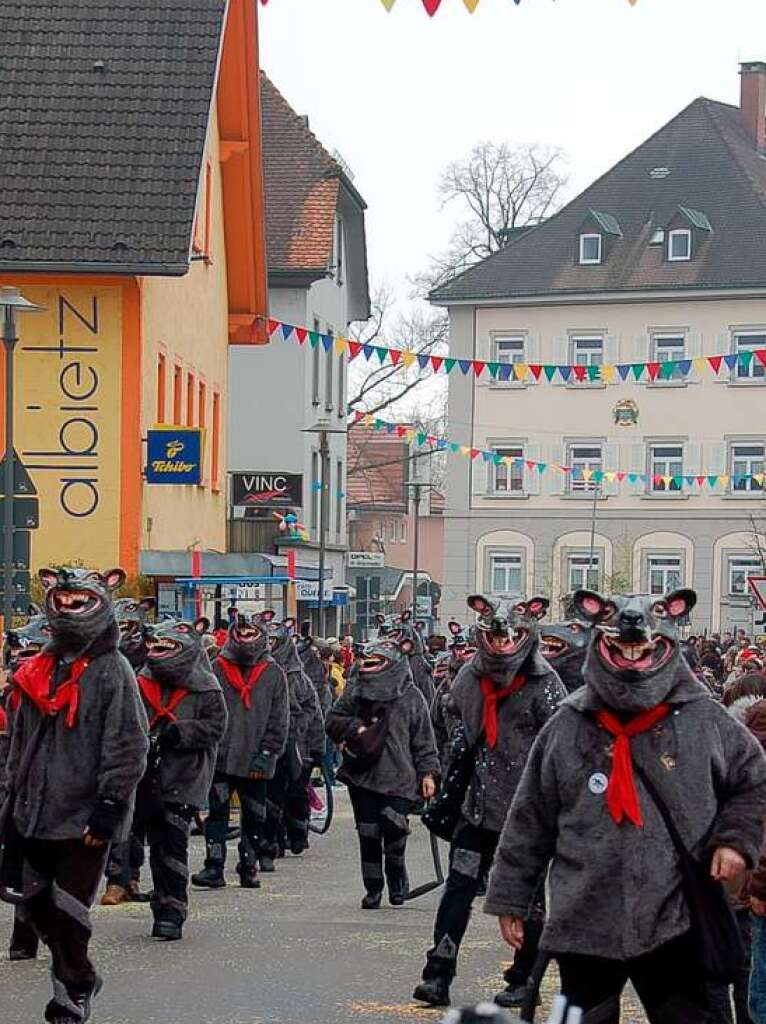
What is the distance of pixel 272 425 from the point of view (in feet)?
170

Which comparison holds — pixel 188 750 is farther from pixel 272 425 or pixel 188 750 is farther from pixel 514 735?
pixel 272 425

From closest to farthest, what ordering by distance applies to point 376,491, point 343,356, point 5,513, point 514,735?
Answer: point 514,735 < point 5,513 < point 343,356 < point 376,491

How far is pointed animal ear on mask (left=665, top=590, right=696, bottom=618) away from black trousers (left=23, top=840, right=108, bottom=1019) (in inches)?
127

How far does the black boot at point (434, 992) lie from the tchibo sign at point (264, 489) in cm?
3397

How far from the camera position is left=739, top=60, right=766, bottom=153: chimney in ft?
260

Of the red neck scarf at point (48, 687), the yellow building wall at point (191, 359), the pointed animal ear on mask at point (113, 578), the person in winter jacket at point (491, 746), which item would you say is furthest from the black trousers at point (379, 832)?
the yellow building wall at point (191, 359)

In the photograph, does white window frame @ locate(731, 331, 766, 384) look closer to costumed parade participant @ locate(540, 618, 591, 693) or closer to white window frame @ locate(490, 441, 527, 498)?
white window frame @ locate(490, 441, 527, 498)

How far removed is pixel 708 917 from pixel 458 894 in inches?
151

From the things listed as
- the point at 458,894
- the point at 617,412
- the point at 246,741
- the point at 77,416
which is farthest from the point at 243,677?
the point at 617,412

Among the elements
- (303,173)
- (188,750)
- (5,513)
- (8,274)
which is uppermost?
(303,173)

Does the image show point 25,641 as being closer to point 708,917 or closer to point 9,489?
point 9,489

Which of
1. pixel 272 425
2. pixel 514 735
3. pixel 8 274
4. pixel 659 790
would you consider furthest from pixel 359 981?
pixel 272 425

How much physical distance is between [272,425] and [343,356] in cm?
584

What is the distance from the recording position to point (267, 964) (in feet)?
39.8
